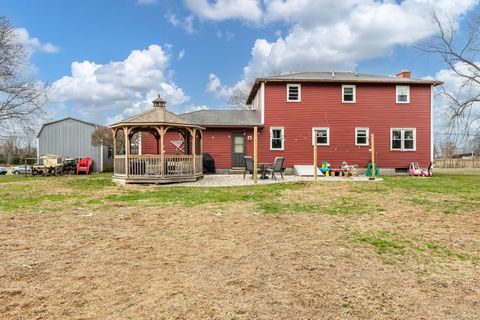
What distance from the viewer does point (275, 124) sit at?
19.3 meters

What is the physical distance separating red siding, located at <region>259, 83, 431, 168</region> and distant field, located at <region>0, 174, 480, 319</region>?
38.7ft

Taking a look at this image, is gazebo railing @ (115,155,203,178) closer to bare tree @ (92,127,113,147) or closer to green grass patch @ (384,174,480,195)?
green grass patch @ (384,174,480,195)

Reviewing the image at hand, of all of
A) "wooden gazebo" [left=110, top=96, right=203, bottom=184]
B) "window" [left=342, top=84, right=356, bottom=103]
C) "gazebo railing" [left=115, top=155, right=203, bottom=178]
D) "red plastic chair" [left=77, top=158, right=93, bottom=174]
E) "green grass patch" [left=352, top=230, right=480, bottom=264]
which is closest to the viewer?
"green grass patch" [left=352, top=230, right=480, bottom=264]

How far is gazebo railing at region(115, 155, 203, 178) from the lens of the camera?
44.7 feet

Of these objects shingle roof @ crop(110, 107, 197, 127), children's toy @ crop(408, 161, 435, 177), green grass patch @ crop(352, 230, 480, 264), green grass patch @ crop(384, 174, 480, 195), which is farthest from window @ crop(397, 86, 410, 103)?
green grass patch @ crop(352, 230, 480, 264)

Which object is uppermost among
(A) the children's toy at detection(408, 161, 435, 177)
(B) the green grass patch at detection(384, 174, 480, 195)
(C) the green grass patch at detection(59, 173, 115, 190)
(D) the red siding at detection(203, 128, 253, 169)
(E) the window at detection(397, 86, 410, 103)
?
(E) the window at detection(397, 86, 410, 103)

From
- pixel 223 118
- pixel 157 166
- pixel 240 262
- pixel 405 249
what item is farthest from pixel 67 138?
pixel 405 249

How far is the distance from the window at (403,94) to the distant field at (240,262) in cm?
1339

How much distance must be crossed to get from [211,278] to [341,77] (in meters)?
18.7

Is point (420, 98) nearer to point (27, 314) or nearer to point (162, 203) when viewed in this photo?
point (162, 203)

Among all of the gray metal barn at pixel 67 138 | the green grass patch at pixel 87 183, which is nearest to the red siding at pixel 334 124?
the green grass patch at pixel 87 183

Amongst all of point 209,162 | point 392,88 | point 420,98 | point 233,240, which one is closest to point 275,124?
point 209,162

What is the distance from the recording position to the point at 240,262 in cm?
404

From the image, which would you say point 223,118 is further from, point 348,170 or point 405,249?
point 405,249
